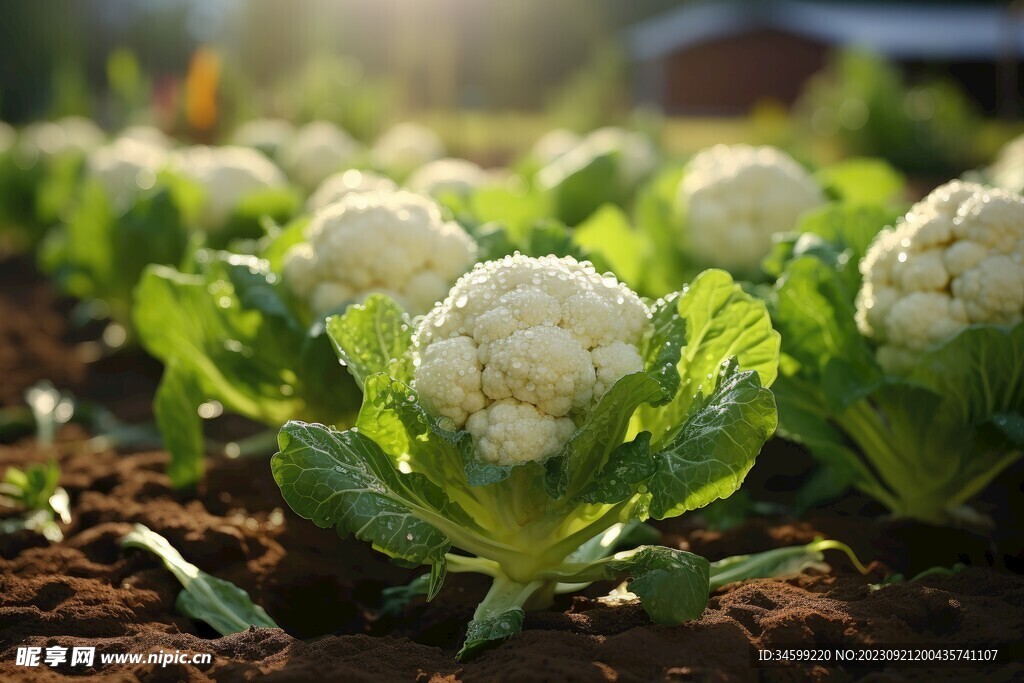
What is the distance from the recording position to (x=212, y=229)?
6.62m

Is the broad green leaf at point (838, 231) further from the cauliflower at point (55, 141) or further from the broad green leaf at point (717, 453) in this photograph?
the cauliflower at point (55, 141)

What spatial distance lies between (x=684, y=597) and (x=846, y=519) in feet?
3.83

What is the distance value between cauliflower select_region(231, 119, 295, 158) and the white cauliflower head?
5.52 meters

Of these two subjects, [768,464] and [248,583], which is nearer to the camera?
[248,583]

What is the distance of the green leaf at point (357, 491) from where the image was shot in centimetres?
277

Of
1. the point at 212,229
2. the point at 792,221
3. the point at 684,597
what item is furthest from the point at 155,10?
the point at 684,597

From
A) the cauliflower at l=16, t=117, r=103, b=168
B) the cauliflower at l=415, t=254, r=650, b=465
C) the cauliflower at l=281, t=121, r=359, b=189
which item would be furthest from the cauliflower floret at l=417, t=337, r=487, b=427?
the cauliflower at l=16, t=117, r=103, b=168

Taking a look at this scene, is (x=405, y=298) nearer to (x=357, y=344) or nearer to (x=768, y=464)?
(x=357, y=344)

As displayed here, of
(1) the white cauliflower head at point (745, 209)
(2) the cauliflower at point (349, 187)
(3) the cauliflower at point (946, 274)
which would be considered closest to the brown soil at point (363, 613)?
(3) the cauliflower at point (946, 274)

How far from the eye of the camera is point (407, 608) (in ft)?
10.6

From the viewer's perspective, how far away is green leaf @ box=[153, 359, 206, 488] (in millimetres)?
4016

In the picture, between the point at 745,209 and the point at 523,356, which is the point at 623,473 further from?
the point at 745,209

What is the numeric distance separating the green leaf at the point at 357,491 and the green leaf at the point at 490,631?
0.21m

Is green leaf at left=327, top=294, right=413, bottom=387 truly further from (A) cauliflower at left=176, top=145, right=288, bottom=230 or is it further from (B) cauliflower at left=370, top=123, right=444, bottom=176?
(B) cauliflower at left=370, top=123, right=444, bottom=176
